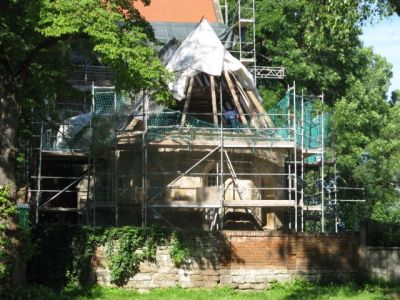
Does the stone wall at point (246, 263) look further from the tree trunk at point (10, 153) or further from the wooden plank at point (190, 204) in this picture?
the wooden plank at point (190, 204)

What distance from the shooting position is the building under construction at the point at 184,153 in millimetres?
24188

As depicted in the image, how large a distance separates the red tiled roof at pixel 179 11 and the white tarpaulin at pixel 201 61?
31.7 feet

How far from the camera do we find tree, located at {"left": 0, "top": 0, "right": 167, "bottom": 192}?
55.0 ft

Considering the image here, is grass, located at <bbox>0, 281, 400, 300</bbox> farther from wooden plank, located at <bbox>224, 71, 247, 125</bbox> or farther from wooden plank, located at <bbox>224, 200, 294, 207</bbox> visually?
wooden plank, located at <bbox>224, 71, 247, 125</bbox>

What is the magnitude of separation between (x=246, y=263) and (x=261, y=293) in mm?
1060

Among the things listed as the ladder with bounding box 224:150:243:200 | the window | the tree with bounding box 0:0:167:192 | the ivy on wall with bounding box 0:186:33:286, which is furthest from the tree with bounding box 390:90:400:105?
the ivy on wall with bounding box 0:186:33:286

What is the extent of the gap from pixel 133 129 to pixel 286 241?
7.32 meters

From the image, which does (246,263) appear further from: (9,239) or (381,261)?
(9,239)

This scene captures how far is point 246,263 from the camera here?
20.1 meters

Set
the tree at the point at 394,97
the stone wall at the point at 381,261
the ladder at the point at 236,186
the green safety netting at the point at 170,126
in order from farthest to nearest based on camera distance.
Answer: the tree at the point at 394,97, the ladder at the point at 236,186, the green safety netting at the point at 170,126, the stone wall at the point at 381,261

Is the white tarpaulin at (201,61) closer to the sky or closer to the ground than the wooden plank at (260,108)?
closer to the sky

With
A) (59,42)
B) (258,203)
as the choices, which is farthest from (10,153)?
(258,203)

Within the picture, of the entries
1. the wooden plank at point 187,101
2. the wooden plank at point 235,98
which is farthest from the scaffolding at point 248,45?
the wooden plank at point 187,101

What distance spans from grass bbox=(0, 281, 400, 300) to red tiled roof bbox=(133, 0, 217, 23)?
760 inches
